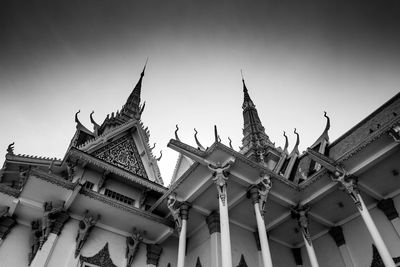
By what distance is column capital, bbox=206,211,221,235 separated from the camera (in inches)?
410

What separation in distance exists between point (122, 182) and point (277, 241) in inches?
300

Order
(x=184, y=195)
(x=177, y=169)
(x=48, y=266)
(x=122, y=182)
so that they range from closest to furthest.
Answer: (x=48, y=266), (x=184, y=195), (x=122, y=182), (x=177, y=169)

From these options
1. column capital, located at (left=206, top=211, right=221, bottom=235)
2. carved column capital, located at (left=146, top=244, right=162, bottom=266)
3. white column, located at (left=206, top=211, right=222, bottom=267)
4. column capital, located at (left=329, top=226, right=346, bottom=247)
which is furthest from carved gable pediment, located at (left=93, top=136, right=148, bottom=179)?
column capital, located at (left=329, top=226, right=346, bottom=247)

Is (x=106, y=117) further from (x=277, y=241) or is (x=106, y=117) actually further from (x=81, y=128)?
(x=277, y=241)

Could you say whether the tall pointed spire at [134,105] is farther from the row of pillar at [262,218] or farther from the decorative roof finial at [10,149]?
the row of pillar at [262,218]

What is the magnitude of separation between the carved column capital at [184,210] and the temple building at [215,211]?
0.12 ft

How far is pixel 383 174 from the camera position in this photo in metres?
9.69

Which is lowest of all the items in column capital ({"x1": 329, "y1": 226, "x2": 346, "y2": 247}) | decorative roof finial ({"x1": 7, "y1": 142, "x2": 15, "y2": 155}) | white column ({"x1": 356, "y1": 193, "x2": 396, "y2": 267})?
white column ({"x1": 356, "y1": 193, "x2": 396, "y2": 267})

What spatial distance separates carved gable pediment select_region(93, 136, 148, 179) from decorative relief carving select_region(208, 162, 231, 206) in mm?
7036

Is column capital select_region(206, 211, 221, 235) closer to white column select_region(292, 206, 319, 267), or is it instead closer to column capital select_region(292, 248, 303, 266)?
white column select_region(292, 206, 319, 267)

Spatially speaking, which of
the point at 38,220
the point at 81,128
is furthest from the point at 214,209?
the point at 81,128

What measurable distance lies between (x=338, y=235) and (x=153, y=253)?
24.5 ft

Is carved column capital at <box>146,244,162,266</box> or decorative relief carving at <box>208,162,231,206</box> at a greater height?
decorative relief carving at <box>208,162,231,206</box>

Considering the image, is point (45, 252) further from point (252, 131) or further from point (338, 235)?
point (252, 131)
